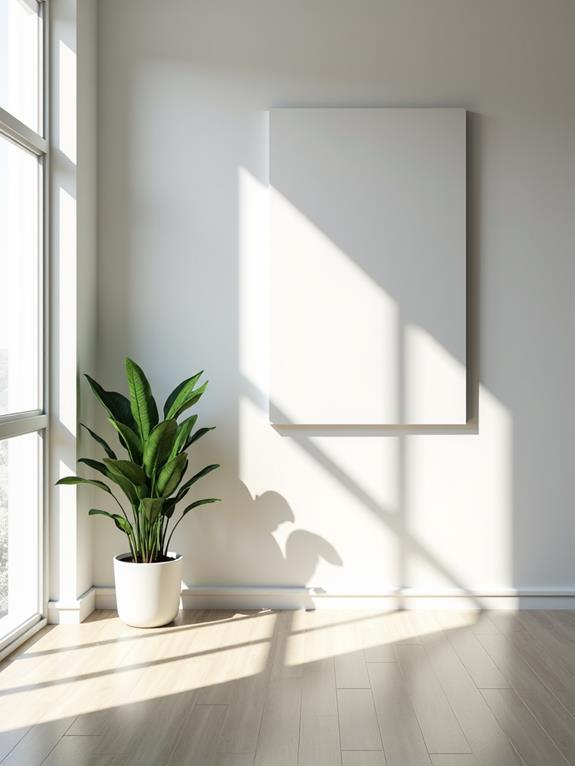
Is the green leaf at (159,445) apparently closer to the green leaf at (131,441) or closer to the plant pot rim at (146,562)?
the green leaf at (131,441)

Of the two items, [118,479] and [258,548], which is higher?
[118,479]

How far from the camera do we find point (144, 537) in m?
3.39

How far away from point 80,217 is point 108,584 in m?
1.68

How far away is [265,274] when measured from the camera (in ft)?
12.1

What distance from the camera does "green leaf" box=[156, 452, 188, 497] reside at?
10.8ft

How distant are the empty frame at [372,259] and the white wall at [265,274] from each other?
0.36 feet

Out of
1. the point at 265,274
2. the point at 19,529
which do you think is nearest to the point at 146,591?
the point at 19,529

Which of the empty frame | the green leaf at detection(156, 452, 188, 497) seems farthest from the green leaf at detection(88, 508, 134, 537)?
the empty frame

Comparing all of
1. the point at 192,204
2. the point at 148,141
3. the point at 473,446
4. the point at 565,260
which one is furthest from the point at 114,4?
the point at 473,446

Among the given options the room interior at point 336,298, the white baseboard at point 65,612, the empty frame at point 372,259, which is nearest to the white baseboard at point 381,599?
the room interior at point 336,298

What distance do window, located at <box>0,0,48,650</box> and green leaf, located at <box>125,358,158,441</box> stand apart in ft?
1.29

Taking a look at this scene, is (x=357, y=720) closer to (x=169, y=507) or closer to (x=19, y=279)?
(x=169, y=507)

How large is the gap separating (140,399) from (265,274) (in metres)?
0.84

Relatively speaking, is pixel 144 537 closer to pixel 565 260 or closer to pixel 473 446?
pixel 473 446
